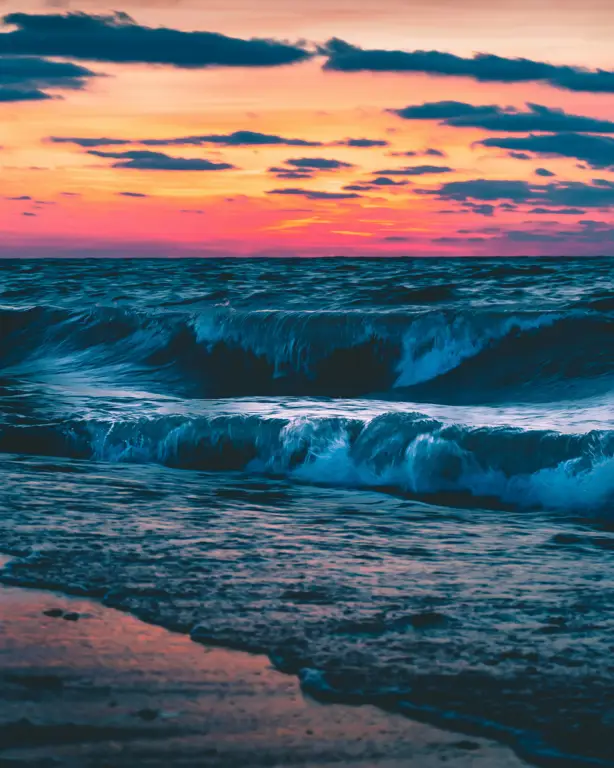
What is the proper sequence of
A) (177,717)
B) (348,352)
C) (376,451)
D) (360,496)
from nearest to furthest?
(177,717), (360,496), (376,451), (348,352)

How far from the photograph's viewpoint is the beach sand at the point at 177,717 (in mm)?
2869

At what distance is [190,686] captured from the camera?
11.0 feet

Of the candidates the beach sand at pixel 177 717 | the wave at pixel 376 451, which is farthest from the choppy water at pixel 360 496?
the beach sand at pixel 177 717

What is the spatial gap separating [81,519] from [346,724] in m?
3.26

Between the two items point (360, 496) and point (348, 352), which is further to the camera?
point (348, 352)

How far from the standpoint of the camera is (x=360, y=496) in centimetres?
720

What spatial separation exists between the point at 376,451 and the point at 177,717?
5072 mm

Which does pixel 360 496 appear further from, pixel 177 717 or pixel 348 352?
pixel 348 352

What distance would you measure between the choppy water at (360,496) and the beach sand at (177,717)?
0.18 metres

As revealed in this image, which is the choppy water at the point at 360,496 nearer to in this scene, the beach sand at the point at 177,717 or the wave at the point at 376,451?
the wave at the point at 376,451

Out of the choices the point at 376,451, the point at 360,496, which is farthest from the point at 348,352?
the point at 360,496

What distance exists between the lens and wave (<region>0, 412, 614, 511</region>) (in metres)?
7.29

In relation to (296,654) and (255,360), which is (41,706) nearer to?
(296,654)

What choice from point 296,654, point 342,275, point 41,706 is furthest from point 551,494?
point 342,275
